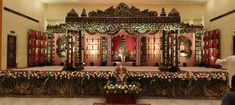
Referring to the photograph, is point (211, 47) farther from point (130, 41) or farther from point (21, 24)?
point (21, 24)

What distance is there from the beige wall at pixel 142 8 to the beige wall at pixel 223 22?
0.93 meters

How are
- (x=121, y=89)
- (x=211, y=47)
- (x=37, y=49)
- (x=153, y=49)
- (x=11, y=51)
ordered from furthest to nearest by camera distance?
1. (x=153, y=49)
2. (x=37, y=49)
3. (x=211, y=47)
4. (x=11, y=51)
5. (x=121, y=89)

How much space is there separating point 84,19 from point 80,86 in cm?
235

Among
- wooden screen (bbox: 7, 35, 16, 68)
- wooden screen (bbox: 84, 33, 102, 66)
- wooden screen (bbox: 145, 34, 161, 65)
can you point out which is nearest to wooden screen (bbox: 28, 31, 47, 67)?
wooden screen (bbox: 7, 35, 16, 68)

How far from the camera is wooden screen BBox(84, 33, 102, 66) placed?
14.8 meters

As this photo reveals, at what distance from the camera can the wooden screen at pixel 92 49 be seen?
1483 centimetres

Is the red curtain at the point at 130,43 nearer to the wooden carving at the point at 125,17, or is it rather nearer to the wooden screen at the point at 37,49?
the wooden screen at the point at 37,49

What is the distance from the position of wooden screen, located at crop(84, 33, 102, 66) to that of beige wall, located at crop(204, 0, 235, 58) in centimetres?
609

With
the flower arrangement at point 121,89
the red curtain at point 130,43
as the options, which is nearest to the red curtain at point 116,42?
the red curtain at point 130,43

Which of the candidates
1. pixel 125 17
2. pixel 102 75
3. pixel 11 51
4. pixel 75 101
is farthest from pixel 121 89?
pixel 11 51

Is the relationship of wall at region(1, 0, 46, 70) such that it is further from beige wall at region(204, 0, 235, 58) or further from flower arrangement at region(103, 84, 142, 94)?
beige wall at region(204, 0, 235, 58)

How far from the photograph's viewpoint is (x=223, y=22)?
11.7 metres

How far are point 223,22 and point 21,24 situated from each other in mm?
9195

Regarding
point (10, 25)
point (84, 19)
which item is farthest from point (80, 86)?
point (10, 25)
